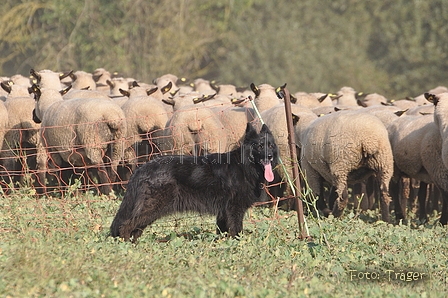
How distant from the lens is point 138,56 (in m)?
32.2

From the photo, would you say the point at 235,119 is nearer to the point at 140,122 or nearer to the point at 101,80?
the point at 140,122

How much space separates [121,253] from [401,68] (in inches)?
1175

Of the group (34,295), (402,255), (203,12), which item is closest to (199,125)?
(402,255)

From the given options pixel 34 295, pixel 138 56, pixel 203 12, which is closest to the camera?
pixel 34 295

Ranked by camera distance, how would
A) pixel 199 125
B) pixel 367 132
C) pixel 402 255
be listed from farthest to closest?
pixel 199 125, pixel 367 132, pixel 402 255

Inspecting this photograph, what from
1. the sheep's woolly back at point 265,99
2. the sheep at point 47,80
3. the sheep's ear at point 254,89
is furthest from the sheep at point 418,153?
the sheep at point 47,80

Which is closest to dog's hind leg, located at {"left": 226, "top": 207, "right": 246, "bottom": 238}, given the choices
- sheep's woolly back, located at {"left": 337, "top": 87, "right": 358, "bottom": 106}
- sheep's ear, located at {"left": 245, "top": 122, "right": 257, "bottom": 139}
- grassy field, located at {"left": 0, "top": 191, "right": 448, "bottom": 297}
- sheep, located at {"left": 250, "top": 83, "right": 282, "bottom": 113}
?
grassy field, located at {"left": 0, "top": 191, "right": 448, "bottom": 297}

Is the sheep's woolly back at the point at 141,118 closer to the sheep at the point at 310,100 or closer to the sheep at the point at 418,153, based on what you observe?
the sheep at the point at 418,153

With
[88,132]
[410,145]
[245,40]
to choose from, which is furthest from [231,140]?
[245,40]

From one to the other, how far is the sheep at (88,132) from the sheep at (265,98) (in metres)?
3.67

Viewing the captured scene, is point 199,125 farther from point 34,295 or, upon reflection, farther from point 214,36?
point 214,36

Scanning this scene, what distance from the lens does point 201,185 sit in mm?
6738

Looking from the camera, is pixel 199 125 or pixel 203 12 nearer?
pixel 199 125

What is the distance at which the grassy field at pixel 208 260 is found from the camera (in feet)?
16.2
